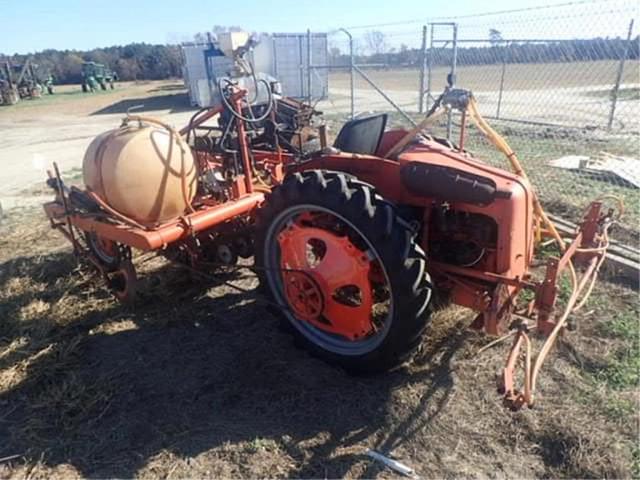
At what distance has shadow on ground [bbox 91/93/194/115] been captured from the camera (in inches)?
826

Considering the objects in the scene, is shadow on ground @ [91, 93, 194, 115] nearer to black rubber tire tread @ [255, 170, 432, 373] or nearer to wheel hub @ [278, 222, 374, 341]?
wheel hub @ [278, 222, 374, 341]

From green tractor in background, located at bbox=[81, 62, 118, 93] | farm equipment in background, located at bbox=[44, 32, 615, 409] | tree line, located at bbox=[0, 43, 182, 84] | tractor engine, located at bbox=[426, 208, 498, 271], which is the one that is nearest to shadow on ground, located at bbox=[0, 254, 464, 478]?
farm equipment in background, located at bbox=[44, 32, 615, 409]

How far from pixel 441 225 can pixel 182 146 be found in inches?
75.2

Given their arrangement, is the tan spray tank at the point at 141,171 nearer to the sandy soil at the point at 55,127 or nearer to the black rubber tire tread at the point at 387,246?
the black rubber tire tread at the point at 387,246

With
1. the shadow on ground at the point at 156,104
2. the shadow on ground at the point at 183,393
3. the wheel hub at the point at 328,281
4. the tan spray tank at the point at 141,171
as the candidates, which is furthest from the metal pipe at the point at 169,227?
the shadow on ground at the point at 156,104

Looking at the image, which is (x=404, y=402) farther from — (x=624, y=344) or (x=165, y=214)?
(x=165, y=214)

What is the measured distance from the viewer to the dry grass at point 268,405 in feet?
8.13

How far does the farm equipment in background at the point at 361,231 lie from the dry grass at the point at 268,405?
24 cm

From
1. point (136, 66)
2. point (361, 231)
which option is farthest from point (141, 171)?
point (136, 66)

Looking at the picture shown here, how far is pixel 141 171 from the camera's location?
3.37 metres

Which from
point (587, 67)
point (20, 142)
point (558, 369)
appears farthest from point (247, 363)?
point (20, 142)

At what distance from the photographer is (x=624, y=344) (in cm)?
318

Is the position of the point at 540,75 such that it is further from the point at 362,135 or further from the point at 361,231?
the point at 361,231

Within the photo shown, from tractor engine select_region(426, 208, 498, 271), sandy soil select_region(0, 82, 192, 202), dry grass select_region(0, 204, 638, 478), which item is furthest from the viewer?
sandy soil select_region(0, 82, 192, 202)
